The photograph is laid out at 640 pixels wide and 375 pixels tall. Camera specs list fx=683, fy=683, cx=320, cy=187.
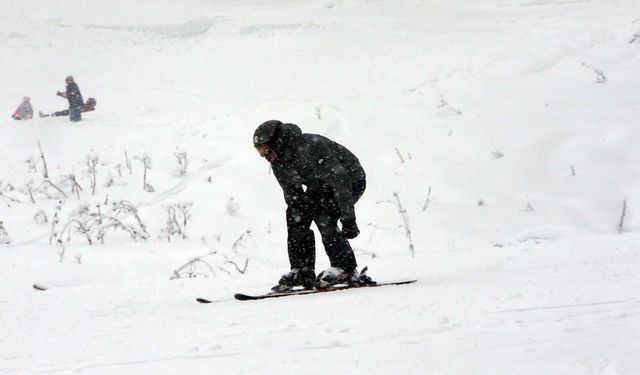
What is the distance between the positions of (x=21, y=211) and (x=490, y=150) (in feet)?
24.3

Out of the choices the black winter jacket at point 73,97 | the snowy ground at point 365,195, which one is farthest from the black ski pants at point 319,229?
the black winter jacket at point 73,97

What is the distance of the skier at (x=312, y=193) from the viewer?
513cm

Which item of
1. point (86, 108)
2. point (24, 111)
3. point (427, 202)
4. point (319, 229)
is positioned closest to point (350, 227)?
point (319, 229)

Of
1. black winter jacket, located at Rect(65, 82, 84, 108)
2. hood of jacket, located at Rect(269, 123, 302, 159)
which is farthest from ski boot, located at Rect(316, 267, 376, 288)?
black winter jacket, located at Rect(65, 82, 84, 108)

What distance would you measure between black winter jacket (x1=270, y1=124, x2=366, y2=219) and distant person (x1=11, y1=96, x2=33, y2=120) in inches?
589

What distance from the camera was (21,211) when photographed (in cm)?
986

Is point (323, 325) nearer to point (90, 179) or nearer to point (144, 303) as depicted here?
point (144, 303)

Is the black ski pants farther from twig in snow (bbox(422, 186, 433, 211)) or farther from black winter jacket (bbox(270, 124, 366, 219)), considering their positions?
twig in snow (bbox(422, 186, 433, 211))

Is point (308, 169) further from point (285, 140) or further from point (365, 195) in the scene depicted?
point (365, 195)

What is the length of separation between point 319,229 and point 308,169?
51 cm

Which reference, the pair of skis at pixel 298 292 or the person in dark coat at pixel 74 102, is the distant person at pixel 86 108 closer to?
the person in dark coat at pixel 74 102

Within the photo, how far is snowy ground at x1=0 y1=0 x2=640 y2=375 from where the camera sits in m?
3.55

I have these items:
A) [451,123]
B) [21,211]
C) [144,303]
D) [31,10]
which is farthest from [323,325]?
[31,10]

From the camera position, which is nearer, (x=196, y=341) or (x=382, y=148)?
(x=196, y=341)
